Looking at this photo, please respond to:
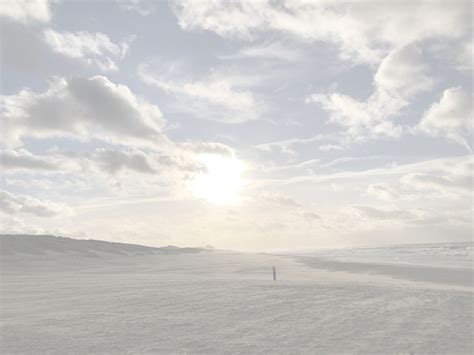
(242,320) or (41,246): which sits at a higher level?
(41,246)

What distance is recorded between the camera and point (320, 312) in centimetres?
1483

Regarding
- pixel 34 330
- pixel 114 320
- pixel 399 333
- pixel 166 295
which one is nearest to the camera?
pixel 399 333

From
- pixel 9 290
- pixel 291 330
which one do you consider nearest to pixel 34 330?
pixel 291 330

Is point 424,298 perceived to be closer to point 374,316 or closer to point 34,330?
point 374,316

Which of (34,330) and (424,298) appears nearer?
(34,330)

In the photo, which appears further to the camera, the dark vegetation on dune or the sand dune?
the dark vegetation on dune

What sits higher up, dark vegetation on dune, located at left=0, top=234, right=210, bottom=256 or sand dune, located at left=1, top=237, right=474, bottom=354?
dark vegetation on dune, located at left=0, top=234, right=210, bottom=256

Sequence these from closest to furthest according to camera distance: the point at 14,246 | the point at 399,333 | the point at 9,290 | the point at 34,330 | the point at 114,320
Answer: the point at 399,333 < the point at 34,330 < the point at 114,320 < the point at 9,290 < the point at 14,246

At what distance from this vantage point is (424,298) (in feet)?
58.3

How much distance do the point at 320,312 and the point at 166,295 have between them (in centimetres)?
735

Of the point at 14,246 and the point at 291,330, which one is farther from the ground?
the point at 14,246

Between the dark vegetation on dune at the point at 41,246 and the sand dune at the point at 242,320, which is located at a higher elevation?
the dark vegetation on dune at the point at 41,246

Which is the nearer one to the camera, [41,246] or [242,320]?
[242,320]

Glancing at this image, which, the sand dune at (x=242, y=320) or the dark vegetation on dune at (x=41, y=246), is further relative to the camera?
the dark vegetation on dune at (x=41, y=246)
